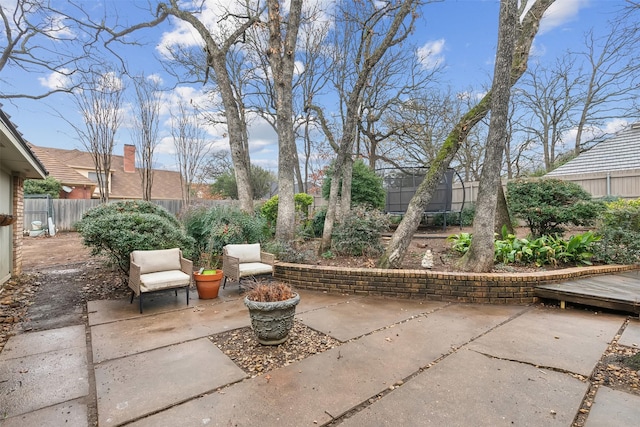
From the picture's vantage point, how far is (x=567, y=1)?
23.8ft

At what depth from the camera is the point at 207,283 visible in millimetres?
4633

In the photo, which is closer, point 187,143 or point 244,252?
point 244,252

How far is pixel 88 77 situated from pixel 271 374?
1061 cm

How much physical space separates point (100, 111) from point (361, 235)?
924 cm

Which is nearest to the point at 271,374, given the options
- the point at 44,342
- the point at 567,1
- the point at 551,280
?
the point at 44,342

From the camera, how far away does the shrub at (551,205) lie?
20.1 ft

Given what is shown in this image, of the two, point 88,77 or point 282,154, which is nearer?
point 282,154

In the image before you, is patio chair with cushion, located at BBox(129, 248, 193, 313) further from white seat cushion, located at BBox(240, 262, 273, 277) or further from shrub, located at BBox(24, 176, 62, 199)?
shrub, located at BBox(24, 176, 62, 199)

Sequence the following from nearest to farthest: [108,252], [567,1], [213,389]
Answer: [213,389] < [108,252] < [567,1]

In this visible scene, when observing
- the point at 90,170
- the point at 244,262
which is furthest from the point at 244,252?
the point at 90,170

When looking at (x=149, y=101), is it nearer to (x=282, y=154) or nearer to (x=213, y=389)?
(x=282, y=154)

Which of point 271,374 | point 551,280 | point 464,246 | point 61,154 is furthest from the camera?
point 61,154

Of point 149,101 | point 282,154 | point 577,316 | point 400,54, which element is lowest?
point 577,316

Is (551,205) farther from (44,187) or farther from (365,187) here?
(44,187)
